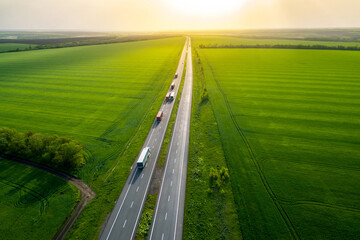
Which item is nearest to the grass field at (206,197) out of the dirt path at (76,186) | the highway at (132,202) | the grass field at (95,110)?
the highway at (132,202)

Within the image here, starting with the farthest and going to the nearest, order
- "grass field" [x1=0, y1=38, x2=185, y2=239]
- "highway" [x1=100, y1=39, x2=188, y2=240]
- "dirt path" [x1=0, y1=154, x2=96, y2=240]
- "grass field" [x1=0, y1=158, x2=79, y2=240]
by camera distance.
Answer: "grass field" [x1=0, y1=38, x2=185, y2=239] < "dirt path" [x1=0, y1=154, x2=96, y2=240] < "grass field" [x1=0, y1=158, x2=79, y2=240] < "highway" [x1=100, y1=39, x2=188, y2=240]

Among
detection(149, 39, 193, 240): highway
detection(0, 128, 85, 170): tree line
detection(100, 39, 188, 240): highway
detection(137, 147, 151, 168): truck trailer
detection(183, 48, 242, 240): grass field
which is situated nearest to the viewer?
detection(183, 48, 242, 240): grass field

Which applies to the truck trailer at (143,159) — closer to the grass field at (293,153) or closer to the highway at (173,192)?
the highway at (173,192)

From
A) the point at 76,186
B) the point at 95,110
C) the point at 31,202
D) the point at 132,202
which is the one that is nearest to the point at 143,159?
the point at 132,202

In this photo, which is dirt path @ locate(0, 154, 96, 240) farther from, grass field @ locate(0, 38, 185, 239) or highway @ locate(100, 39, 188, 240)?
highway @ locate(100, 39, 188, 240)

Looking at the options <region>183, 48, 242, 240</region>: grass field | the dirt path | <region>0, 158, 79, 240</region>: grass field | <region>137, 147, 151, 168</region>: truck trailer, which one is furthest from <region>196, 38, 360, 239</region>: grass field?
<region>0, 158, 79, 240</region>: grass field

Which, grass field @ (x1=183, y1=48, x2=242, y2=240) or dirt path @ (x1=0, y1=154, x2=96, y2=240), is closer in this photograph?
grass field @ (x1=183, y1=48, x2=242, y2=240)

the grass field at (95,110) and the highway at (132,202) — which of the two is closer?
the highway at (132,202)

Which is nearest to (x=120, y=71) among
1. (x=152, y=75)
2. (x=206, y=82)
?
(x=152, y=75)
